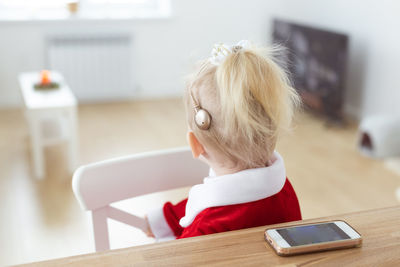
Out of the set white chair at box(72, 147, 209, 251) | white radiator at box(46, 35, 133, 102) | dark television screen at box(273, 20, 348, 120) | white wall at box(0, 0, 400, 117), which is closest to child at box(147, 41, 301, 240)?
white chair at box(72, 147, 209, 251)

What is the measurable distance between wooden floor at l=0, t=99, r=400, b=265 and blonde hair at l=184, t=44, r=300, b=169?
1577 millimetres

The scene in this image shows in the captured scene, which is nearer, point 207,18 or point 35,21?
point 35,21

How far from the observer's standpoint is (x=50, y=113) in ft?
9.80

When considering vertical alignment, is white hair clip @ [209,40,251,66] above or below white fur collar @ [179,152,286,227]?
above

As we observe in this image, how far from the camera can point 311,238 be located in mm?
758

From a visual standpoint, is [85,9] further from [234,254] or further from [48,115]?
[234,254]

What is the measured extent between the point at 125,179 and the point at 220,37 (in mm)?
4056

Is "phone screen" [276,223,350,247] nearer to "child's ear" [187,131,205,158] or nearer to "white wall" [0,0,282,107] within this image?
"child's ear" [187,131,205,158]

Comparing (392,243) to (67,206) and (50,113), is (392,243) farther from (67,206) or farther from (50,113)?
(50,113)

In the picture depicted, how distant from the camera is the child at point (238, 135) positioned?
86cm

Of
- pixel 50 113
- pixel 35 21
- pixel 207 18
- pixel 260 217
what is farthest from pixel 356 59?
pixel 260 217

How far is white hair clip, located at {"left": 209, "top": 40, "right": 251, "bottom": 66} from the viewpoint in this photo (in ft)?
2.94

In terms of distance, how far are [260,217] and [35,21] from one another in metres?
4.03

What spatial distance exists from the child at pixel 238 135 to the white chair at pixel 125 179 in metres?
0.24
